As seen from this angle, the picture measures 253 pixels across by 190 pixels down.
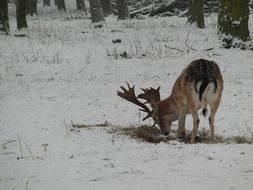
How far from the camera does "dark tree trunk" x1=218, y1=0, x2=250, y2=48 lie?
14555mm

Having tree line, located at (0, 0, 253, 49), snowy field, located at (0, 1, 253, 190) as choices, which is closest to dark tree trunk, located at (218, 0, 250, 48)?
tree line, located at (0, 0, 253, 49)

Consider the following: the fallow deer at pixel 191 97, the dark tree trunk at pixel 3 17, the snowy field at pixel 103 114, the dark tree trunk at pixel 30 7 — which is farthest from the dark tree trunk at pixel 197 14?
the dark tree trunk at pixel 30 7

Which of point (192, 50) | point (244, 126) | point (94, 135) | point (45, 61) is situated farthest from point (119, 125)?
point (192, 50)

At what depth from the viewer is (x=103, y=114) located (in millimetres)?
9609

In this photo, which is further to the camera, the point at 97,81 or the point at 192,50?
the point at 192,50

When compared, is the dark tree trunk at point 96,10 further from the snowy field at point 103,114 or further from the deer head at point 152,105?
the deer head at point 152,105

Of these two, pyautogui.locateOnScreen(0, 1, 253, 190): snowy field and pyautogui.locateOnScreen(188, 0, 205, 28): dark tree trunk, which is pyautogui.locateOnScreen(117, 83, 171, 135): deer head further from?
pyautogui.locateOnScreen(188, 0, 205, 28): dark tree trunk

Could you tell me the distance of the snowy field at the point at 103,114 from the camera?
5738mm

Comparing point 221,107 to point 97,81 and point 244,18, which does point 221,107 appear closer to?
point 97,81

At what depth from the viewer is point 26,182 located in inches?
219

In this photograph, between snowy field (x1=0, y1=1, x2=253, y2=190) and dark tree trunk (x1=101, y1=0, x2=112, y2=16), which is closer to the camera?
snowy field (x1=0, y1=1, x2=253, y2=190)

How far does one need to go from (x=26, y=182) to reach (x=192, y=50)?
33.7 ft

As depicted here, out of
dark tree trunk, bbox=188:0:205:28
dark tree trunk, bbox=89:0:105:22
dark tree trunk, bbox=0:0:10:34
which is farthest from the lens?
dark tree trunk, bbox=89:0:105:22

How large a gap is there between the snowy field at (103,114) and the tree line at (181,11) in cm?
60
